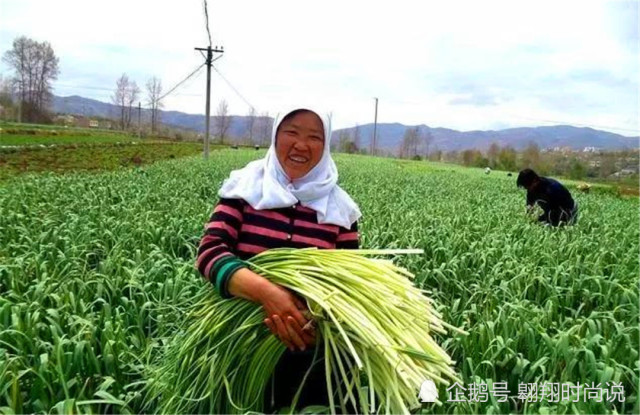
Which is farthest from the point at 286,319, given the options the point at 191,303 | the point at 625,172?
the point at 625,172

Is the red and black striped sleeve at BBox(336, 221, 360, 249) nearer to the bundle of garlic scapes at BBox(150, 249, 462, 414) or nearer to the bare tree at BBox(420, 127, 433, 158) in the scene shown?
the bundle of garlic scapes at BBox(150, 249, 462, 414)

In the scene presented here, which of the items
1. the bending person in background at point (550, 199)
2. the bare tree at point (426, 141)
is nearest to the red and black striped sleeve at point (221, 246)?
the bending person in background at point (550, 199)

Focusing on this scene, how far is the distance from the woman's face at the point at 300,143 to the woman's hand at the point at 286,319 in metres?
0.49

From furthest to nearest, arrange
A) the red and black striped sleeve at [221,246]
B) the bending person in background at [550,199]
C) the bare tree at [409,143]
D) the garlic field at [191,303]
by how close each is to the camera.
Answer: the bare tree at [409,143] < the bending person in background at [550,199] < the garlic field at [191,303] < the red and black striped sleeve at [221,246]

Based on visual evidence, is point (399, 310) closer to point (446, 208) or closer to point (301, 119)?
point (301, 119)

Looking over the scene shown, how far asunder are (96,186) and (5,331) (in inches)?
304

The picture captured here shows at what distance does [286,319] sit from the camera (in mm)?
1669

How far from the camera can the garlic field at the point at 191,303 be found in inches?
92.6

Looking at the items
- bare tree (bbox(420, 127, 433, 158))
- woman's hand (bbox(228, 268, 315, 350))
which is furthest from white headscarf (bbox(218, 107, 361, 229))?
bare tree (bbox(420, 127, 433, 158))

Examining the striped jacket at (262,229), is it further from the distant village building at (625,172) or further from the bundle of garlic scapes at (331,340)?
the distant village building at (625,172)

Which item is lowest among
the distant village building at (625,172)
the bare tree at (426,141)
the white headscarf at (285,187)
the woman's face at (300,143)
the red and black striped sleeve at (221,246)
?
the red and black striped sleeve at (221,246)

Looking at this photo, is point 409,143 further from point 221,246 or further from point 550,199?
point 221,246

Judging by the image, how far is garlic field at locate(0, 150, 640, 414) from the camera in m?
2.35

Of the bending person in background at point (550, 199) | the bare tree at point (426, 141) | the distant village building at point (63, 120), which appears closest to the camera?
the bending person in background at point (550, 199)
